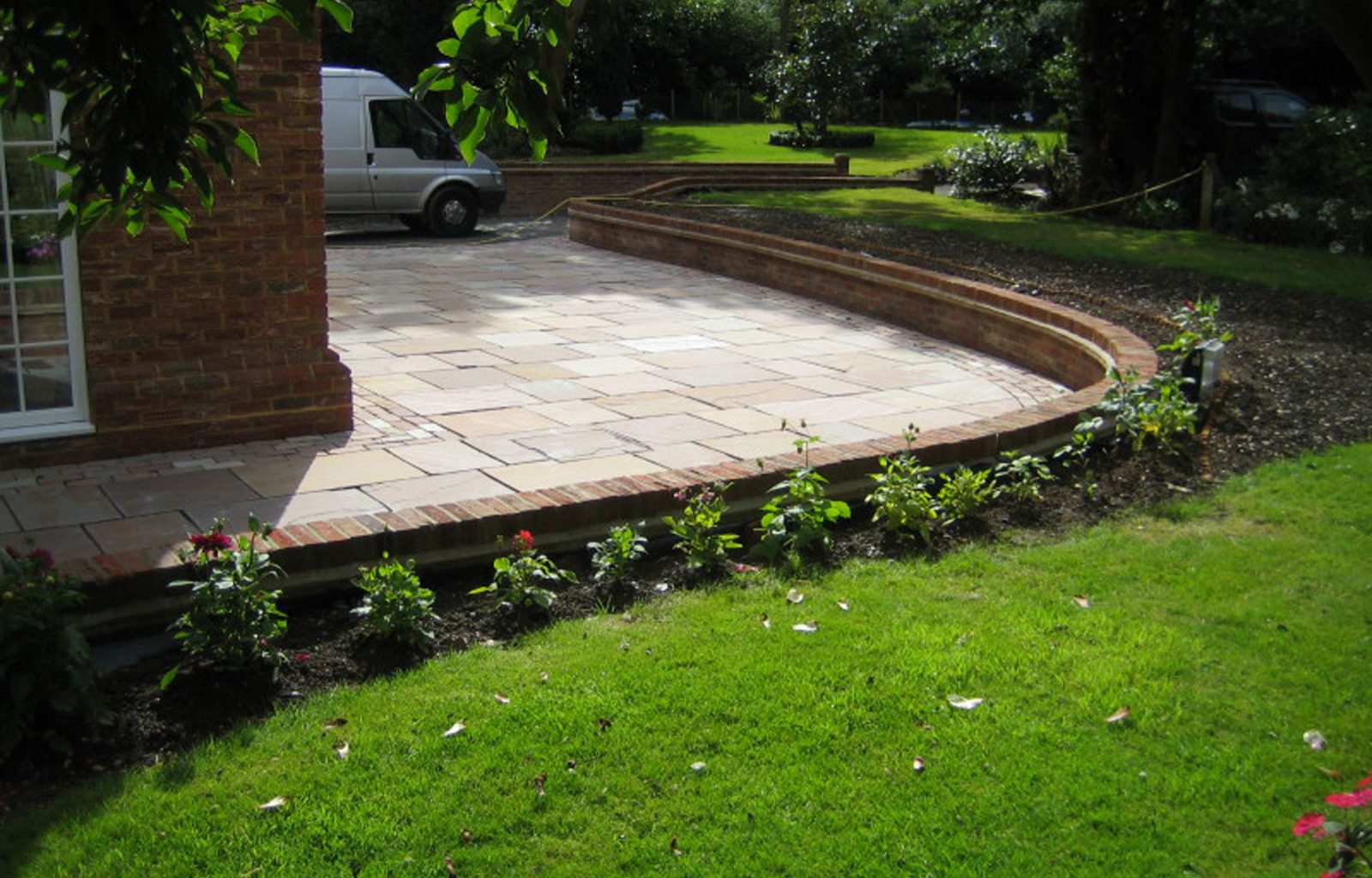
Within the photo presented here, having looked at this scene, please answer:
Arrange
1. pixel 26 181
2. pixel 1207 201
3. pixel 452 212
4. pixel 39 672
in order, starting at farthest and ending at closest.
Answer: pixel 452 212
pixel 1207 201
pixel 26 181
pixel 39 672

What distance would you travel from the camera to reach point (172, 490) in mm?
6840

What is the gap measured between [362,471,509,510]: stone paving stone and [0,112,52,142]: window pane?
239 cm

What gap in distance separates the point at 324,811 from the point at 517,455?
3.97m

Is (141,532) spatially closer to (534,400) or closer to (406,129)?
(534,400)

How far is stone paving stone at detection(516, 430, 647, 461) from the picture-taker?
7645 mm

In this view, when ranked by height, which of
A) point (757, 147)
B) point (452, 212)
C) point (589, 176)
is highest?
point (757, 147)

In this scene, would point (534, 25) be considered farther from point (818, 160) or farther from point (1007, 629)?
point (818, 160)

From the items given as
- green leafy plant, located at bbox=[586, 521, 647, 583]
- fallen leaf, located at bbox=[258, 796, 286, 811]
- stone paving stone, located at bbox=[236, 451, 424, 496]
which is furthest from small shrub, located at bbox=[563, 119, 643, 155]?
fallen leaf, located at bbox=[258, 796, 286, 811]

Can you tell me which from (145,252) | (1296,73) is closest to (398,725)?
(145,252)

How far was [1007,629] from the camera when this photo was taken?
5.02 metres

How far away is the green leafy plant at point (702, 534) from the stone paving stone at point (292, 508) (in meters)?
1.54

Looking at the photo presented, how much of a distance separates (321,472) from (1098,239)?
480 inches

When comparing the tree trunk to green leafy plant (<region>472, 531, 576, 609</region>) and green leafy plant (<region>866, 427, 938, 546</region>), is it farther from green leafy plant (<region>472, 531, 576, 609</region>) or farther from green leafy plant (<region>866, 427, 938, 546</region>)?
green leafy plant (<region>472, 531, 576, 609</region>)

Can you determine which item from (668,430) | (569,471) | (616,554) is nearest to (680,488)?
(616,554)
